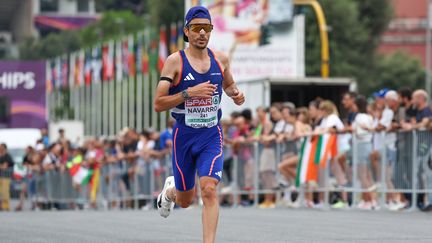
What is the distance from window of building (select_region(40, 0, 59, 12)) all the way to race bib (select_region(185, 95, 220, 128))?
517ft

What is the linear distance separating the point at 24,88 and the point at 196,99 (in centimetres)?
2684

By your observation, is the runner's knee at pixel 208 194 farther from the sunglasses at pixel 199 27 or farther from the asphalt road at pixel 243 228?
the asphalt road at pixel 243 228

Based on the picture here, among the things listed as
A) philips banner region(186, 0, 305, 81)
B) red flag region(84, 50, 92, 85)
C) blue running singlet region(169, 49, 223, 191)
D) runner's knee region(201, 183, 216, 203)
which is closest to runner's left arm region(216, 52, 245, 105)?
blue running singlet region(169, 49, 223, 191)

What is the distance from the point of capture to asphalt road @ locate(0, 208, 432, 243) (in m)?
14.6

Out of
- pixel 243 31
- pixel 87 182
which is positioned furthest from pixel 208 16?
pixel 243 31

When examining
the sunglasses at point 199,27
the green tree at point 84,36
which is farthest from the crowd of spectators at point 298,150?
the green tree at point 84,36

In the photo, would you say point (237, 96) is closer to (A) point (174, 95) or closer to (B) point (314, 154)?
(A) point (174, 95)

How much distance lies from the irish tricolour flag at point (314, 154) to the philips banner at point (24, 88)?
16.1 m

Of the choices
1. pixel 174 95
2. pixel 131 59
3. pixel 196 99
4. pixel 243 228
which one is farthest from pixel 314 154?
pixel 131 59

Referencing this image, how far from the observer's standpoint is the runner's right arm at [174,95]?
1212 cm

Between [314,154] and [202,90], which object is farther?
[314,154]

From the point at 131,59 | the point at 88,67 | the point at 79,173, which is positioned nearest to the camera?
the point at 79,173

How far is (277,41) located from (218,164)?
36738 mm

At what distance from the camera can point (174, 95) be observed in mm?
12156
